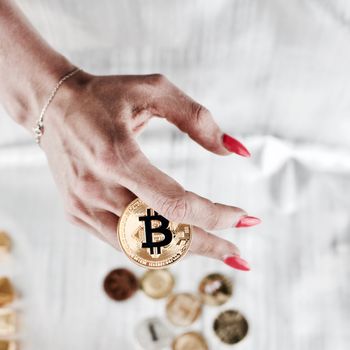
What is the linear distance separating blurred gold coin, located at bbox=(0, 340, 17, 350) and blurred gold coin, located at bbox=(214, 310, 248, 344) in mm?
319

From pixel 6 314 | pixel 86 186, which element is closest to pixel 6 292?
pixel 6 314

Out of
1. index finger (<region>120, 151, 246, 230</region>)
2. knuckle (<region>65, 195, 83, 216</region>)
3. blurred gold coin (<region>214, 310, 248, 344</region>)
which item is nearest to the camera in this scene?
index finger (<region>120, 151, 246, 230</region>)

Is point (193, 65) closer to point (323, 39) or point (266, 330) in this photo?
point (323, 39)

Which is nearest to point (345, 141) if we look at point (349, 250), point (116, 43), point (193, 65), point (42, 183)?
point (349, 250)

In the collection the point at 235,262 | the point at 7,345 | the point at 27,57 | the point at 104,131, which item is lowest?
the point at 7,345

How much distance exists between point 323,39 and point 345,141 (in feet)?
0.73

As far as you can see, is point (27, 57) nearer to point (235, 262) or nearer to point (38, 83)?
point (38, 83)

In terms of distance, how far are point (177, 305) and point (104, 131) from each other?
1.22ft

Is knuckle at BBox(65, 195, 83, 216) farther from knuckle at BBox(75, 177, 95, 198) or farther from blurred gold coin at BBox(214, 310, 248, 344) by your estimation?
blurred gold coin at BBox(214, 310, 248, 344)

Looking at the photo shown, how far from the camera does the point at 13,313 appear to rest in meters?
0.83

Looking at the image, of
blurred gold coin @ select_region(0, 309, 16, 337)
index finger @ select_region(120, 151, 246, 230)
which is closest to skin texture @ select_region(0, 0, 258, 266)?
index finger @ select_region(120, 151, 246, 230)

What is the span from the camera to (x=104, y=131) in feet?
1.78

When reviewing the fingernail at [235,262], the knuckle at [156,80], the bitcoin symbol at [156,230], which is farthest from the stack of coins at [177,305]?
the knuckle at [156,80]

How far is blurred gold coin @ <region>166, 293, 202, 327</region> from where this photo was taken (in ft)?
2.62
